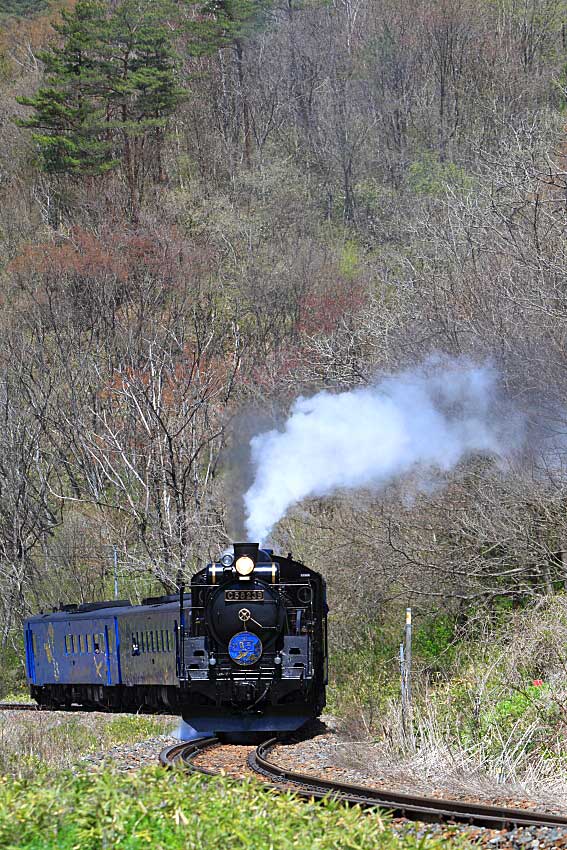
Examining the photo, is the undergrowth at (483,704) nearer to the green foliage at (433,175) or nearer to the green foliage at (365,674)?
the green foliage at (365,674)

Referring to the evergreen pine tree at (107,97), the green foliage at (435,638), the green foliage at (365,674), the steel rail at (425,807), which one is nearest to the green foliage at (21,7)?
the evergreen pine tree at (107,97)

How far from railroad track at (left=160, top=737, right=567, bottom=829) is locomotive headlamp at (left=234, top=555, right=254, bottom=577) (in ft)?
10.0

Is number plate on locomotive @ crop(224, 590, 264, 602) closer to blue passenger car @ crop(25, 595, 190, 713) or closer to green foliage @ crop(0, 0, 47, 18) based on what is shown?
blue passenger car @ crop(25, 595, 190, 713)

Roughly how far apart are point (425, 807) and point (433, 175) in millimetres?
43452

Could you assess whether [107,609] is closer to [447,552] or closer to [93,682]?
[93,682]

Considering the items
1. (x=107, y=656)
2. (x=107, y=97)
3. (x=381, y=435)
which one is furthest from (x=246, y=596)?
(x=107, y=97)

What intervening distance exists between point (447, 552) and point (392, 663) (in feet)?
11.7

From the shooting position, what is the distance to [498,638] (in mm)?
21047

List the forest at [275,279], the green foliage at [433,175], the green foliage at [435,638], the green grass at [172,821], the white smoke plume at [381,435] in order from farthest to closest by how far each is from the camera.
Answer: the green foliage at [433,175], the forest at [275,279], the green foliage at [435,638], the white smoke plume at [381,435], the green grass at [172,821]

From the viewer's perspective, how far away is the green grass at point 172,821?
7.29m

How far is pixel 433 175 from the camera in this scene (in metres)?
51.2

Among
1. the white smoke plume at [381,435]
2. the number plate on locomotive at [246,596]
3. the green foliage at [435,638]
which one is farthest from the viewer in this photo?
the green foliage at [435,638]

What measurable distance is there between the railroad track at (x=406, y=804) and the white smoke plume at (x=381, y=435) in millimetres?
5905

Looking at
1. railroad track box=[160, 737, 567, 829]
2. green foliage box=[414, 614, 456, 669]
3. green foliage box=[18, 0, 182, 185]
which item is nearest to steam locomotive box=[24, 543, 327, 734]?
railroad track box=[160, 737, 567, 829]
